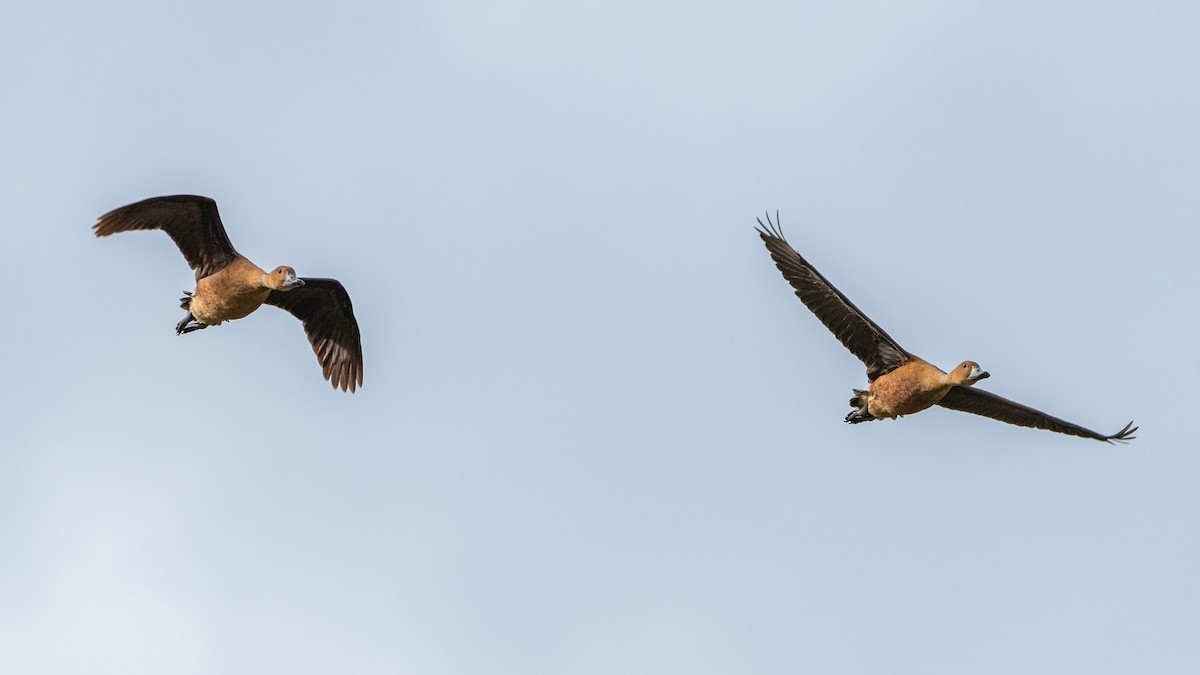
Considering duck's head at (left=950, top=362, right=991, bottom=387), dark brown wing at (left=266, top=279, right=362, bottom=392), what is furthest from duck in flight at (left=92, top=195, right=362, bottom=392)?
duck's head at (left=950, top=362, right=991, bottom=387)

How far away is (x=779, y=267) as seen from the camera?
22484 millimetres

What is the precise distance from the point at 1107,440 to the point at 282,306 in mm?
12399

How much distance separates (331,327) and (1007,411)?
1021 centimetres

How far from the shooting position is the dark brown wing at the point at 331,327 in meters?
24.0

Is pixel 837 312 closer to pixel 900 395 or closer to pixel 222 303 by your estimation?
pixel 900 395

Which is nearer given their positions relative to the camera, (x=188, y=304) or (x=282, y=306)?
(x=188, y=304)

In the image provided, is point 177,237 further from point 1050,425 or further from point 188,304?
point 1050,425

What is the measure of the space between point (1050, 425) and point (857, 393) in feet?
10.4

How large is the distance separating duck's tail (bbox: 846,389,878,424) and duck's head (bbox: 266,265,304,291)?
7.87 meters

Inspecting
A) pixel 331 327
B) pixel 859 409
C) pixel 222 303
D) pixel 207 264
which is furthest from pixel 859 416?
pixel 207 264

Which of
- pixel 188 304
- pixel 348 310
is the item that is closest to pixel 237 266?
pixel 188 304

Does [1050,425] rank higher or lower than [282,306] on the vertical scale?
lower

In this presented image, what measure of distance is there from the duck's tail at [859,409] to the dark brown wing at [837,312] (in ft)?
Answer: 0.93

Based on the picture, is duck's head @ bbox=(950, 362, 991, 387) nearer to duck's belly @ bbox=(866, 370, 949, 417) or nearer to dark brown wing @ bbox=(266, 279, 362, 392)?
duck's belly @ bbox=(866, 370, 949, 417)
